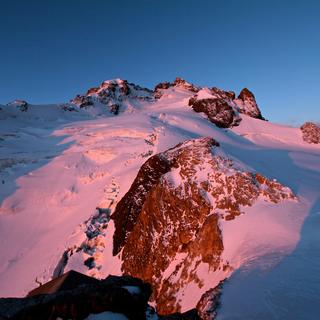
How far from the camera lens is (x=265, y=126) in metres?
48.0

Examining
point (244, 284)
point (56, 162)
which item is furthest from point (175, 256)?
point (56, 162)

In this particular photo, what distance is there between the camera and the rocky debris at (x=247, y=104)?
5888 cm

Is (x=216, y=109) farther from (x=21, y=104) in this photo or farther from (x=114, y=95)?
(x=114, y=95)

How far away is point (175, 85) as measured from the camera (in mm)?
95500

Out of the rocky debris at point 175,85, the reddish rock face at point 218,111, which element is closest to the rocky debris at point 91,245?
the reddish rock face at point 218,111

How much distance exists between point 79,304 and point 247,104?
59.3 metres

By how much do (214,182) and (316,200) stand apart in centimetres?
510

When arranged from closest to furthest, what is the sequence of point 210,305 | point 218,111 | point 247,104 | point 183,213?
1. point 210,305
2. point 183,213
3. point 218,111
4. point 247,104

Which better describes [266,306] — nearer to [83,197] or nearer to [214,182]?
[214,182]

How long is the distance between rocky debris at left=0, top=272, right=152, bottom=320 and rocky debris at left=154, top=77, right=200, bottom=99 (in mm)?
82330

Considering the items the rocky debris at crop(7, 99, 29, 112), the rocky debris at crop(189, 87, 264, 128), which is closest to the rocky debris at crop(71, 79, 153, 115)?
the rocky debris at crop(7, 99, 29, 112)

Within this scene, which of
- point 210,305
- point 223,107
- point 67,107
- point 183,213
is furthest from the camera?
point 67,107

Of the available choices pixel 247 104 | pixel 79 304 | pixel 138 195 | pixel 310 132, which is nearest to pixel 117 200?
pixel 138 195

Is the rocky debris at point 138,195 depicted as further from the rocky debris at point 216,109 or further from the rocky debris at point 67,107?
the rocky debris at point 67,107
